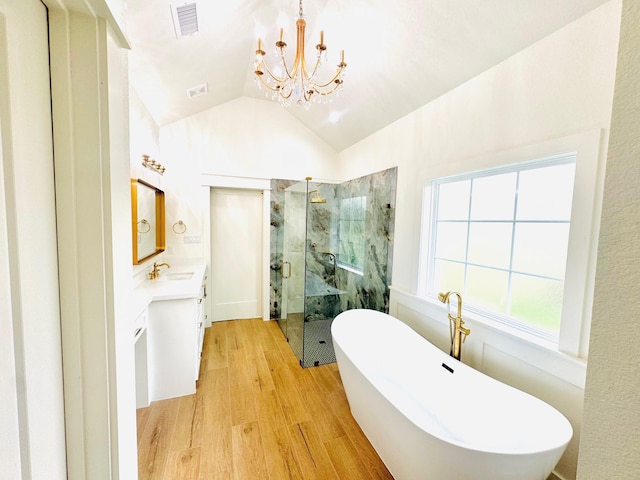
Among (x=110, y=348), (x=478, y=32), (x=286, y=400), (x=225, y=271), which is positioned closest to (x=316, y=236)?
(x=225, y=271)

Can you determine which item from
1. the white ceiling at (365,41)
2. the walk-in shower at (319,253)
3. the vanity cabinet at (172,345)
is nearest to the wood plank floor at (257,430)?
the vanity cabinet at (172,345)

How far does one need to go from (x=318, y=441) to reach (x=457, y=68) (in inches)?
108

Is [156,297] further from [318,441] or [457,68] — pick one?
[457,68]

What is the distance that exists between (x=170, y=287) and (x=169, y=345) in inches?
19.0

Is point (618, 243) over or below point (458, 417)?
over

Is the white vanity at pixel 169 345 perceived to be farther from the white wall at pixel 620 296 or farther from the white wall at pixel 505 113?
the white wall at pixel 620 296

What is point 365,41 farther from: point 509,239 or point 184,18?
point 509,239

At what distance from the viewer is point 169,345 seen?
2066 millimetres

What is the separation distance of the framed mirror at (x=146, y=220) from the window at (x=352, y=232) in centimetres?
235

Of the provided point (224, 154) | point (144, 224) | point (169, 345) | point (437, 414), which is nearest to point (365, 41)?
point (224, 154)

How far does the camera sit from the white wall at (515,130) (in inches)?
48.4

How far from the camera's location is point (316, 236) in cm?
368

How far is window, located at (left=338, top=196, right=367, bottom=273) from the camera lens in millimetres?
3391

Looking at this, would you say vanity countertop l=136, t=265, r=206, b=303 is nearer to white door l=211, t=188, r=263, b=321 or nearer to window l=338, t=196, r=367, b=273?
white door l=211, t=188, r=263, b=321
